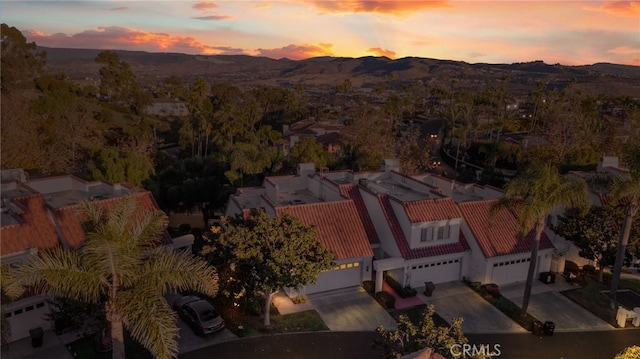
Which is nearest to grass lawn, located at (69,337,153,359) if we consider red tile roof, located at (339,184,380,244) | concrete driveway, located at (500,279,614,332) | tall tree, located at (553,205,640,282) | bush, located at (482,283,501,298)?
red tile roof, located at (339,184,380,244)

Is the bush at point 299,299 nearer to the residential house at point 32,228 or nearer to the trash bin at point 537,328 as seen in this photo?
the residential house at point 32,228

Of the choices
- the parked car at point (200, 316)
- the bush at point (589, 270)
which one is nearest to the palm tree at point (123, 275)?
the parked car at point (200, 316)

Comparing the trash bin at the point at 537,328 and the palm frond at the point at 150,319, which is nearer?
the palm frond at the point at 150,319

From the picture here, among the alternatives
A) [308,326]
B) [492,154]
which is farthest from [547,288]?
[492,154]

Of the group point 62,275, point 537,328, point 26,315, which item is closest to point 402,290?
point 537,328

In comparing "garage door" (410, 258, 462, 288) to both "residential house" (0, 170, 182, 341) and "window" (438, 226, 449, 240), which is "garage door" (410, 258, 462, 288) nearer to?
"window" (438, 226, 449, 240)
